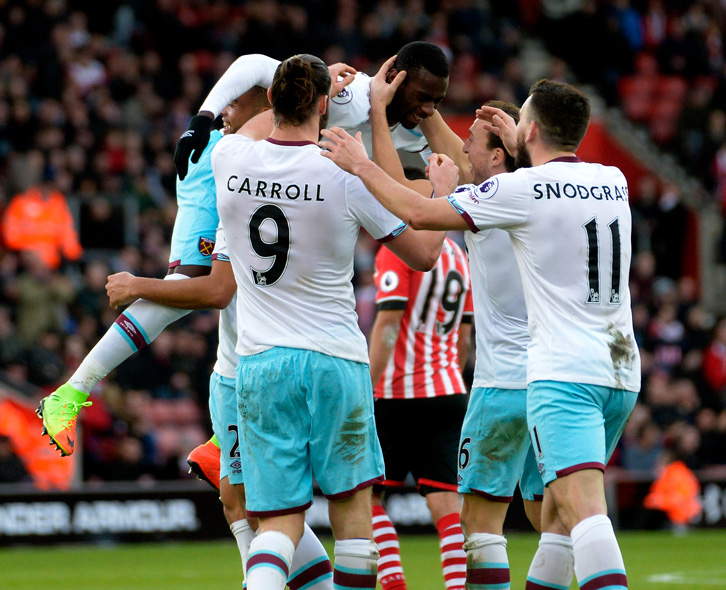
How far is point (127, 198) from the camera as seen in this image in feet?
53.0

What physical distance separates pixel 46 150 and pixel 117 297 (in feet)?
35.3

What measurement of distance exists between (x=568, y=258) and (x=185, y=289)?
1.98 meters

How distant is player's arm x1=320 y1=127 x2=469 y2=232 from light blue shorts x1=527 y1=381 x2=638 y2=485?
84 centimetres

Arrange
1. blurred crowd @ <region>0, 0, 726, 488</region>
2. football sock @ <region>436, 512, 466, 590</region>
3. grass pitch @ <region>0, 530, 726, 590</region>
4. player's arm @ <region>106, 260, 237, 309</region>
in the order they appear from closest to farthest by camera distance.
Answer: player's arm @ <region>106, 260, 237, 309</region> → football sock @ <region>436, 512, 466, 590</region> → grass pitch @ <region>0, 530, 726, 590</region> → blurred crowd @ <region>0, 0, 726, 488</region>

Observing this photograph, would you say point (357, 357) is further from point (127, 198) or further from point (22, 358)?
point (127, 198)

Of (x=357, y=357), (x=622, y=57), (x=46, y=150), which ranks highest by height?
(x=622, y=57)

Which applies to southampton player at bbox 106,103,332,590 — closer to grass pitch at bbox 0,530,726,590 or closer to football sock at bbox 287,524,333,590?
football sock at bbox 287,524,333,590

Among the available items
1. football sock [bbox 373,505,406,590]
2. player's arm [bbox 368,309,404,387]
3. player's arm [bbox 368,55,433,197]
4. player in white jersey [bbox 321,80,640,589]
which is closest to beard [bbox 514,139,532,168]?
player in white jersey [bbox 321,80,640,589]

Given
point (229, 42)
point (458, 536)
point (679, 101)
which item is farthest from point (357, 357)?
point (679, 101)

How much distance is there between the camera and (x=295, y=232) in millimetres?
5391

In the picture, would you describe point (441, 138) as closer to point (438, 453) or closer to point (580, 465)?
point (580, 465)

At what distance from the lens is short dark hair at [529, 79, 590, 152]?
546 cm

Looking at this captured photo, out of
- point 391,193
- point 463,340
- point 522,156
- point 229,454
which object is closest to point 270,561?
point 229,454

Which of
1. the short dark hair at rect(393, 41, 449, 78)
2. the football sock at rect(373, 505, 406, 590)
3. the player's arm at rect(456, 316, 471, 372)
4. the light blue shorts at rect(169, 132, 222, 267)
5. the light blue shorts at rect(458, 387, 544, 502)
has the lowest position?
the football sock at rect(373, 505, 406, 590)
